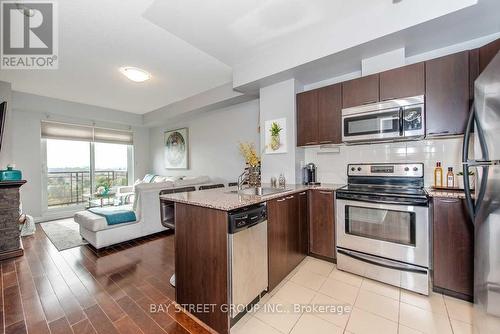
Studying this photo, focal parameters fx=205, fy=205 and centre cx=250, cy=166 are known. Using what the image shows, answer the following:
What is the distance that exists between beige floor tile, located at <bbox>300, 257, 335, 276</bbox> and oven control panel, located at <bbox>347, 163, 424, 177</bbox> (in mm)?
1196

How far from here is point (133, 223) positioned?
3328 millimetres

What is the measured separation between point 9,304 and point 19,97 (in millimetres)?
4294

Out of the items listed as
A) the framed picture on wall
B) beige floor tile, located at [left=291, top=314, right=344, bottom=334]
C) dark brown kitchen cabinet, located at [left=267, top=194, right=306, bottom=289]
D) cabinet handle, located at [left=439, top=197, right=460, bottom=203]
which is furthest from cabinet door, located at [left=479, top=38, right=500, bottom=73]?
the framed picture on wall

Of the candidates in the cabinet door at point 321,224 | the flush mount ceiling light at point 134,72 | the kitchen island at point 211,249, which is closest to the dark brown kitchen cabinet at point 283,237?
the kitchen island at point 211,249

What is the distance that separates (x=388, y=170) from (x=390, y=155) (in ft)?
0.69

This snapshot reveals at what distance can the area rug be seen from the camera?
3236mm

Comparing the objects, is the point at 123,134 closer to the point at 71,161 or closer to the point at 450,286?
Answer: the point at 71,161

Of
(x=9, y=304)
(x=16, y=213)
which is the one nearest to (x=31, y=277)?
(x=9, y=304)

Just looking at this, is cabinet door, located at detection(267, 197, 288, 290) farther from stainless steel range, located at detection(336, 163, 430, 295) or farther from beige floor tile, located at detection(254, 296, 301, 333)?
stainless steel range, located at detection(336, 163, 430, 295)

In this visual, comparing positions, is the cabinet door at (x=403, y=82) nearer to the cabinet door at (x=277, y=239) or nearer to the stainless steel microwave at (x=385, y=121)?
the stainless steel microwave at (x=385, y=121)

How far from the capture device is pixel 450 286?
1.82 metres

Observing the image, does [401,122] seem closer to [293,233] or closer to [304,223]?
[304,223]

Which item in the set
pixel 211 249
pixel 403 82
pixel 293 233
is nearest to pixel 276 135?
pixel 293 233

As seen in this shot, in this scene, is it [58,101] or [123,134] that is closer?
[58,101]
